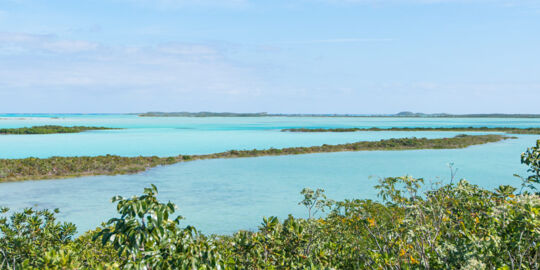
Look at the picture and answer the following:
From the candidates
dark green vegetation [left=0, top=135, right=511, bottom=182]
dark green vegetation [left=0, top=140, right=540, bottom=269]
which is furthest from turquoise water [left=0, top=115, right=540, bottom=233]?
dark green vegetation [left=0, top=140, right=540, bottom=269]

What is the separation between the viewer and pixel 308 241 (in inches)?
231

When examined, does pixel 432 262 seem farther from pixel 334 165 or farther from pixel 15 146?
pixel 15 146

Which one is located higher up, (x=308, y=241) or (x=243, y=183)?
(x=308, y=241)

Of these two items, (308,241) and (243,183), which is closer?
(308,241)

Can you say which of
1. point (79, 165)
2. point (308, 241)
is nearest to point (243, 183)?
point (79, 165)

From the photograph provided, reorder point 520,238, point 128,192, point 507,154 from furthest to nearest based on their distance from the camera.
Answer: point 507,154, point 128,192, point 520,238

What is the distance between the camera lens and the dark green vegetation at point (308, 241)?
3686 millimetres

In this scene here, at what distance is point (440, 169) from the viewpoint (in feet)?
107

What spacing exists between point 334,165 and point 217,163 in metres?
10.4

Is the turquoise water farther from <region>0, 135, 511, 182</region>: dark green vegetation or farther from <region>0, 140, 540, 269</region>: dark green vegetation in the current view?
<region>0, 140, 540, 269</region>: dark green vegetation

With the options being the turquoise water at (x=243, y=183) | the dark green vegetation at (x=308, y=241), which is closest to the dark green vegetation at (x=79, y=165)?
the turquoise water at (x=243, y=183)

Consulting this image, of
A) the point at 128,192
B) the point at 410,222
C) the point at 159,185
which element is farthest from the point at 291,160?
the point at 410,222

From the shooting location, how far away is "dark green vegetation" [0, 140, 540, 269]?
3686 mm

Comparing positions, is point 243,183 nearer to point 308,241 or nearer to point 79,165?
point 79,165
